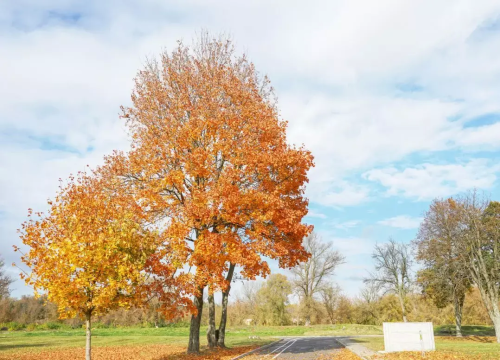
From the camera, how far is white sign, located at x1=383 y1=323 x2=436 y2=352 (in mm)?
18234

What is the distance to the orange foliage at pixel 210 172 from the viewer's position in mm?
16062

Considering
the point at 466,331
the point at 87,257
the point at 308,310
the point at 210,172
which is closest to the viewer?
the point at 87,257

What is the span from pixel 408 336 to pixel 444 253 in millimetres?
17847

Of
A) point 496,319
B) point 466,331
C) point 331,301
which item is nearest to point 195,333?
point 496,319

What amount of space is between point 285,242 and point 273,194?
3.10 metres

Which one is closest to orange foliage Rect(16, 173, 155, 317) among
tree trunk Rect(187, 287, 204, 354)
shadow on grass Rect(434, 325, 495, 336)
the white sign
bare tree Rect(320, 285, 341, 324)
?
tree trunk Rect(187, 287, 204, 354)

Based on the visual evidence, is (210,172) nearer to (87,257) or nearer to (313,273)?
(87,257)

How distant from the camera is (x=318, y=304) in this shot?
5909 centimetres

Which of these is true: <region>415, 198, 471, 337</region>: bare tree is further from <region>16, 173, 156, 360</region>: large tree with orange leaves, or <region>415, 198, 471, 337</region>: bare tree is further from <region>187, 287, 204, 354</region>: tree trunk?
<region>16, 173, 156, 360</region>: large tree with orange leaves

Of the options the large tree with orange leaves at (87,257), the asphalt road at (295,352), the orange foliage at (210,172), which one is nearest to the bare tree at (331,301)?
the asphalt road at (295,352)

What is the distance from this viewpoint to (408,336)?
1839cm

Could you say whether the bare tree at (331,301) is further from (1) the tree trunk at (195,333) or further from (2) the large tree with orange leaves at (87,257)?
(2) the large tree with orange leaves at (87,257)

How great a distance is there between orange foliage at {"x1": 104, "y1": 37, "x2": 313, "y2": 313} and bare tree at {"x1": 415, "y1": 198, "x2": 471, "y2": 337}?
63.4 ft

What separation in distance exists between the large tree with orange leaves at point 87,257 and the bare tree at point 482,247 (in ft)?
94.5
